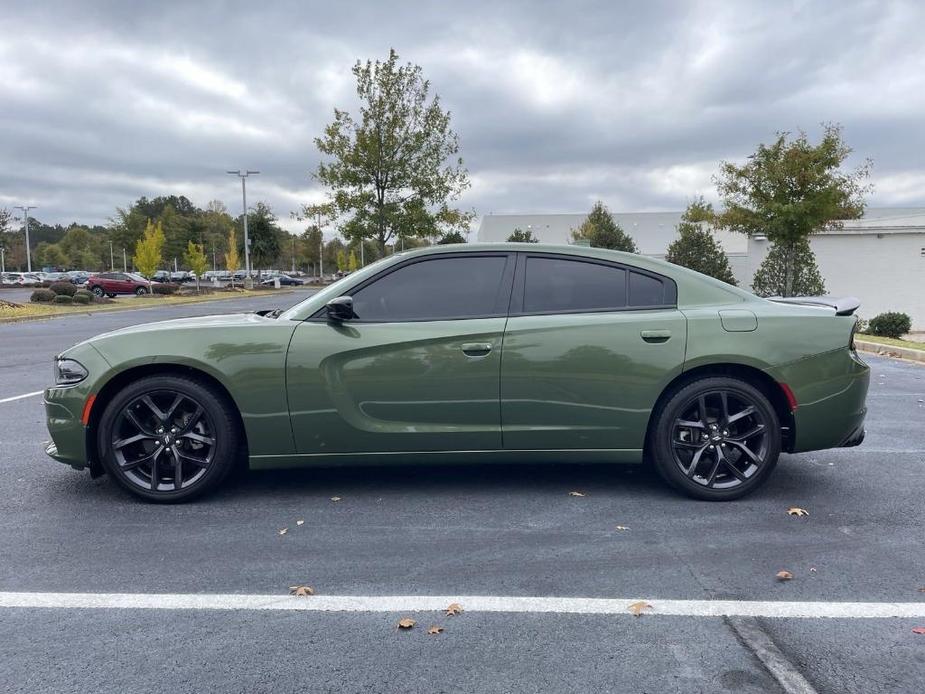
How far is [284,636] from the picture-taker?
2.61 m

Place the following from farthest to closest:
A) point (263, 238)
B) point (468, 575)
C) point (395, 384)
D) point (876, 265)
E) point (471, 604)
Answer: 1. point (263, 238)
2. point (876, 265)
3. point (395, 384)
4. point (468, 575)
5. point (471, 604)

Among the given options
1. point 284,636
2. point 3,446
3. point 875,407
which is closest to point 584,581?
point 284,636

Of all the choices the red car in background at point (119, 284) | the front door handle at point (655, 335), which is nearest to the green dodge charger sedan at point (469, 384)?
the front door handle at point (655, 335)

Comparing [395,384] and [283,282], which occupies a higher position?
[283,282]

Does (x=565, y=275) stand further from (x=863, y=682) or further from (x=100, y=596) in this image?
(x=100, y=596)

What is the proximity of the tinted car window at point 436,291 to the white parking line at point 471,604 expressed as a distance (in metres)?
1.72

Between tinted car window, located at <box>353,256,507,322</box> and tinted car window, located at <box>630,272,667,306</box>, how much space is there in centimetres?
81

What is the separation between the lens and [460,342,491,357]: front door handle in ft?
12.9

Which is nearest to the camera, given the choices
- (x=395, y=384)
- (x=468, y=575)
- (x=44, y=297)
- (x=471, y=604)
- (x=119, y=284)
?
(x=471, y=604)

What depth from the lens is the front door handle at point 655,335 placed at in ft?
13.2

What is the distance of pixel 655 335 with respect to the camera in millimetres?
4016

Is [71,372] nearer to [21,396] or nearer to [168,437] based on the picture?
[168,437]

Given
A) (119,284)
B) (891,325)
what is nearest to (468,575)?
(891,325)

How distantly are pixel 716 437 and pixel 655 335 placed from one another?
2.40ft
